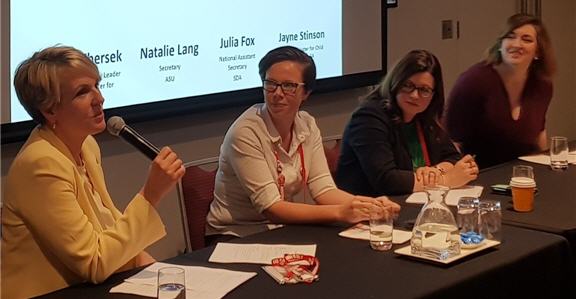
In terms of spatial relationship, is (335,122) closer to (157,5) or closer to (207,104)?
(207,104)

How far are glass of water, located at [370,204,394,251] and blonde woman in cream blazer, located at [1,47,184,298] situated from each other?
1.77ft

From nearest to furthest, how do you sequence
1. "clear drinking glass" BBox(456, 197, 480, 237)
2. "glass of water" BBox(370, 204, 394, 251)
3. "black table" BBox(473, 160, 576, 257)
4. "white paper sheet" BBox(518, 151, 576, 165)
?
"glass of water" BBox(370, 204, 394, 251), "clear drinking glass" BBox(456, 197, 480, 237), "black table" BBox(473, 160, 576, 257), "white paper sheet" BBox(518, 151, 576, 165)

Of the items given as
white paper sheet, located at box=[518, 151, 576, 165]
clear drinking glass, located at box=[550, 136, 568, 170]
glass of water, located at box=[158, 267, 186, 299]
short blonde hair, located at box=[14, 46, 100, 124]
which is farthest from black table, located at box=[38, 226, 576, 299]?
white paper sheet, located at box=[518, 151, 576, 165]

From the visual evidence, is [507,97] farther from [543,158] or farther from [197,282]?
[197,282]

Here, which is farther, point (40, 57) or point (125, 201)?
point (125, 201)

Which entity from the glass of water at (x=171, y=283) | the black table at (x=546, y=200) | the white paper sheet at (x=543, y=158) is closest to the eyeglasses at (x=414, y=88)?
the black table at (x=546, y=200)

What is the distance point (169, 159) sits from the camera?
6.92ft

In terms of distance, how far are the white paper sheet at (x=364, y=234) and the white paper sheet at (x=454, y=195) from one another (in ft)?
1.28

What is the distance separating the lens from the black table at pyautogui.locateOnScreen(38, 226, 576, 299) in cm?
190

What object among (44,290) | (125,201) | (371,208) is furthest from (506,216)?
(125,201)

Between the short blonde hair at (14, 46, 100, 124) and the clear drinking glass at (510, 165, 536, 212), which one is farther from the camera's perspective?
the clear drinking glass at (510, 165, 536, 212)

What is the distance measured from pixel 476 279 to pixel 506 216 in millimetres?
573

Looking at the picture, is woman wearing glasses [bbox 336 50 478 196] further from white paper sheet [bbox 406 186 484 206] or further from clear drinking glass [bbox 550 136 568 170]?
clear drinking glass [bbox 550 136 568 170]

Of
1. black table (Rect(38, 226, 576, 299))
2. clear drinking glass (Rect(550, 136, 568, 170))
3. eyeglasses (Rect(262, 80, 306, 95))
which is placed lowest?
black table (Rect(38, 226, 576, 299))
